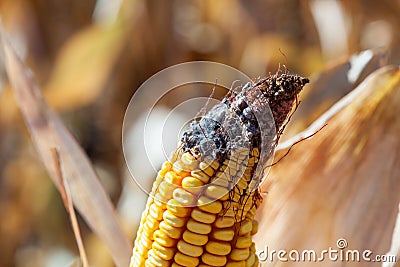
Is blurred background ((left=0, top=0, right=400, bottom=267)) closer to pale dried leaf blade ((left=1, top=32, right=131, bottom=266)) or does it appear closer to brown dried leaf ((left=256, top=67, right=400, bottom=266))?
pale dried leaf blade ((left=1, top=32, right=131, bottom=266))

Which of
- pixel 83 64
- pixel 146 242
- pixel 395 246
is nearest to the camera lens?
pixel 146 242

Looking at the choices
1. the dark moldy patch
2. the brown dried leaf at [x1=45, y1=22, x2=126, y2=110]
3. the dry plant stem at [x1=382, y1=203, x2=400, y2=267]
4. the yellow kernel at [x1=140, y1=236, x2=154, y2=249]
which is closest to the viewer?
the dark moldy patch

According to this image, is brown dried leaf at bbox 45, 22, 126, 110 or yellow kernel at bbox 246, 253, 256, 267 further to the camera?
brown dried leaf at bbox 45, 22, 126, 110

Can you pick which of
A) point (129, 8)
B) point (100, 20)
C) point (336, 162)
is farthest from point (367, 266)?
point (100, 20)

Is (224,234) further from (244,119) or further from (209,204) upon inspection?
(244,119)

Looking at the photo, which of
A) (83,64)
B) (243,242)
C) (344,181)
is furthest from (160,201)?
(83,64)

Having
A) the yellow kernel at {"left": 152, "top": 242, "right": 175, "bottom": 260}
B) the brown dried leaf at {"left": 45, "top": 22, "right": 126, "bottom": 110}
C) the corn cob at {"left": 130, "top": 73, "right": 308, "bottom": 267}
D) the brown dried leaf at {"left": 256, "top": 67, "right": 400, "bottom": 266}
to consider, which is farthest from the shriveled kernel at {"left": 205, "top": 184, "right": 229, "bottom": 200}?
the brown dried leaf at {"left": 45, "top": 22, "right": 126, "bottom": 110}
